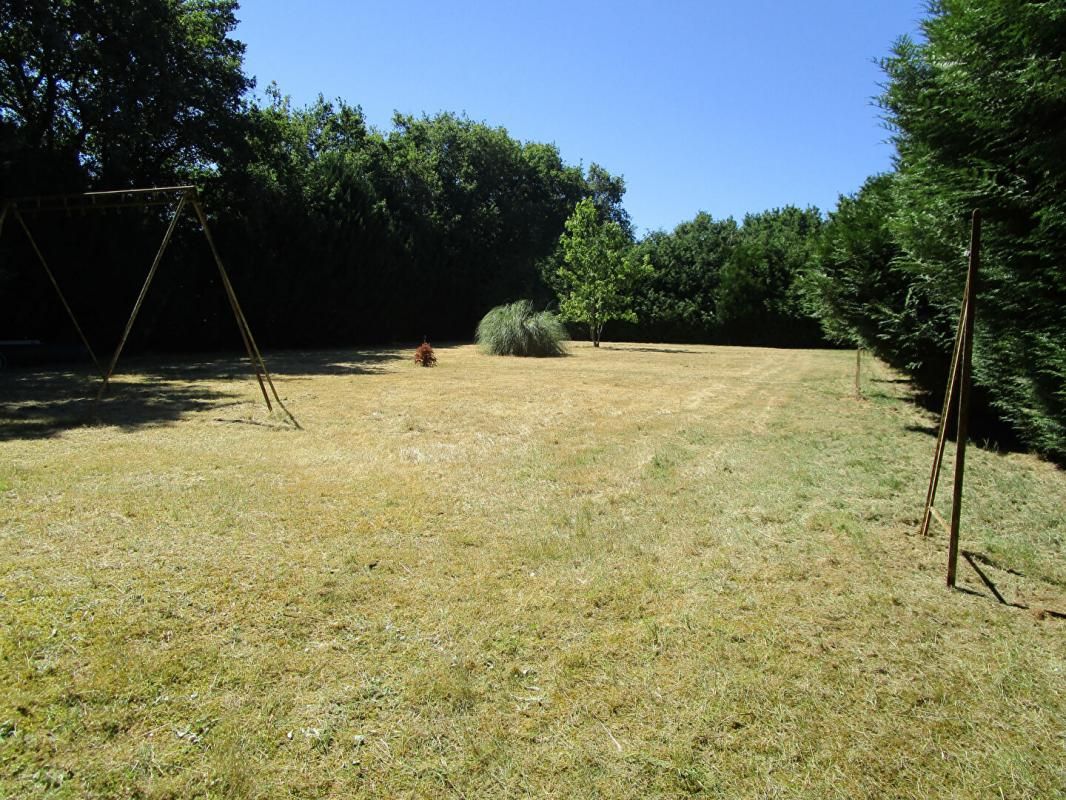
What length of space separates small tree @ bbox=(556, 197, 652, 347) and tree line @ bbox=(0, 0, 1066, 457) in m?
0.21

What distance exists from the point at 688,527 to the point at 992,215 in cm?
381

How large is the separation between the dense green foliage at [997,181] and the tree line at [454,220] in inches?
0.9

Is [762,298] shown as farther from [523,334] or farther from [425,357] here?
[425,357]

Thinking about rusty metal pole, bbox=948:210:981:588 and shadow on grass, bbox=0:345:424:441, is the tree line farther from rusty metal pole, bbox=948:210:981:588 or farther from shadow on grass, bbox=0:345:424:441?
shadow on grass, bbox=0:345:424:441

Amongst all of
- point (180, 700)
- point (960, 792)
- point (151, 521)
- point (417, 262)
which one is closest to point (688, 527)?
point (960, 792)

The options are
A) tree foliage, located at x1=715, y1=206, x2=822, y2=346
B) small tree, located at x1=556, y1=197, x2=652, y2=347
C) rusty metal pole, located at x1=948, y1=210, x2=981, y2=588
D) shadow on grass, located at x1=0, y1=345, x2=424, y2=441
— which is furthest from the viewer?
tree foliage, located at x1=715, y1=206, x2=822, y2=346

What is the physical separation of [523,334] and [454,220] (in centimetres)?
1230

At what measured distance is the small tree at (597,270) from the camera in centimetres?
2048

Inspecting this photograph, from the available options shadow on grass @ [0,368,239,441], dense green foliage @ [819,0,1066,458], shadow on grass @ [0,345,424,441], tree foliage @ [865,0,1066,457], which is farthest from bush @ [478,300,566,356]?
tree foliage @ [865,0,1066,457]

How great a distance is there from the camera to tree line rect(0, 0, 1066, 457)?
488 cm

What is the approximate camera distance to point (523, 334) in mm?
17234

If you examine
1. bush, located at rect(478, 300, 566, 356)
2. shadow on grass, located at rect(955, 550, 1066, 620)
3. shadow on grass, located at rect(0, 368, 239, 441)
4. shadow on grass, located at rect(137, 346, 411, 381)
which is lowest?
shadow on grass, located at rect(955, 550, 1066, 620)

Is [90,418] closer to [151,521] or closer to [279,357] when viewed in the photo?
[151,521]

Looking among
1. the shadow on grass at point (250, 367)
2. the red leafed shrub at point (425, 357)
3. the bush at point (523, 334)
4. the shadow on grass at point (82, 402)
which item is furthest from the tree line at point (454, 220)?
the red leafed shrub at point (425, 357)
